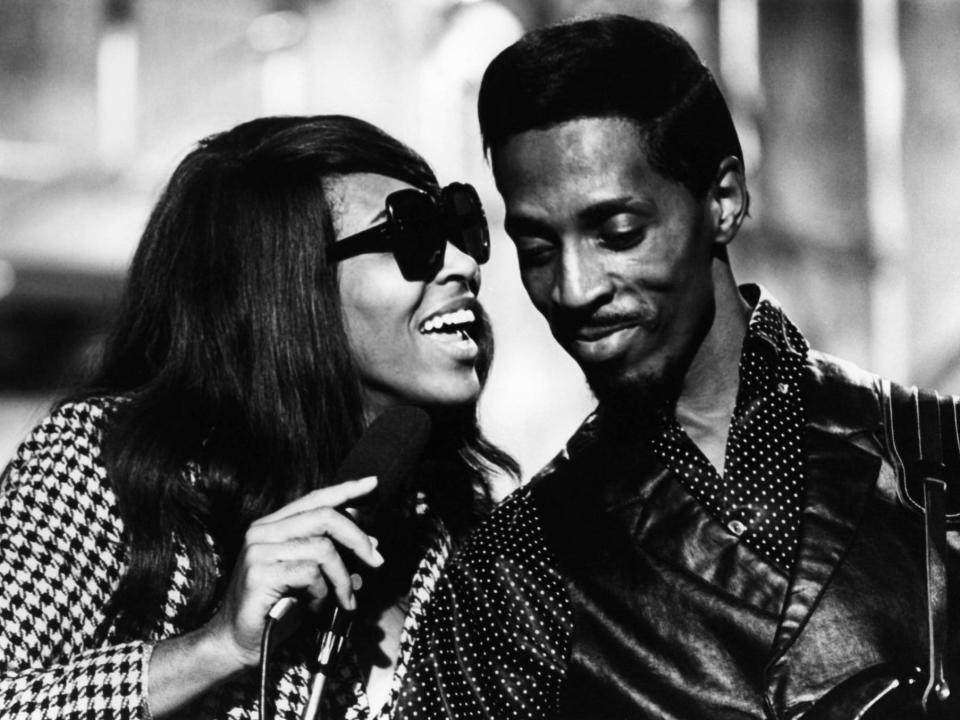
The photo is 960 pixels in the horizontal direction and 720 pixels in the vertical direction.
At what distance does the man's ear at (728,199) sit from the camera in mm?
2652

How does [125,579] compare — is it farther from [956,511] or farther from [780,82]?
[780,82]

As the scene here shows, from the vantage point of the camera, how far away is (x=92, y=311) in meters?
6.02

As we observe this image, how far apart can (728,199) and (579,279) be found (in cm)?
42

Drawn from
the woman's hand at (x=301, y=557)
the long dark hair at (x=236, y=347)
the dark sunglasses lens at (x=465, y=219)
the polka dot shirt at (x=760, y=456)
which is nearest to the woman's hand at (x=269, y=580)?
the woman's hand at (x=301, y=557)

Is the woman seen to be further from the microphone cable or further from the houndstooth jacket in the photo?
the microphone cable

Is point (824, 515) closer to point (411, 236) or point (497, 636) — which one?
point (497, 636)

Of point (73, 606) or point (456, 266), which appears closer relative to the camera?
point (73, 606)

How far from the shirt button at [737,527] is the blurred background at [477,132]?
3.79m

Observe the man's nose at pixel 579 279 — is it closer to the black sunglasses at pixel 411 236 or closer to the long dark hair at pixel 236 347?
the black sunglasses at pixel 411 236

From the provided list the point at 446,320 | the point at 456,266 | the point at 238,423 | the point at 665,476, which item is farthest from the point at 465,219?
the point at 665,476

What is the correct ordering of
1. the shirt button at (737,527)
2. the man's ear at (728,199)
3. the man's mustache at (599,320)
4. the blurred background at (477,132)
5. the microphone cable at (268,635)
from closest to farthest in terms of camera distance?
the microphone cable at (268,635) → the shirt button at (737,527) → the man's mustache at (599,320) → the man's ear at (728,199) → the blurred background at (477,132)

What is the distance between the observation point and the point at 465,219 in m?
3.22

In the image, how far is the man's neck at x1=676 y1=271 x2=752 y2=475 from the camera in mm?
2541

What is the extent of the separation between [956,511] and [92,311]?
4583mm
